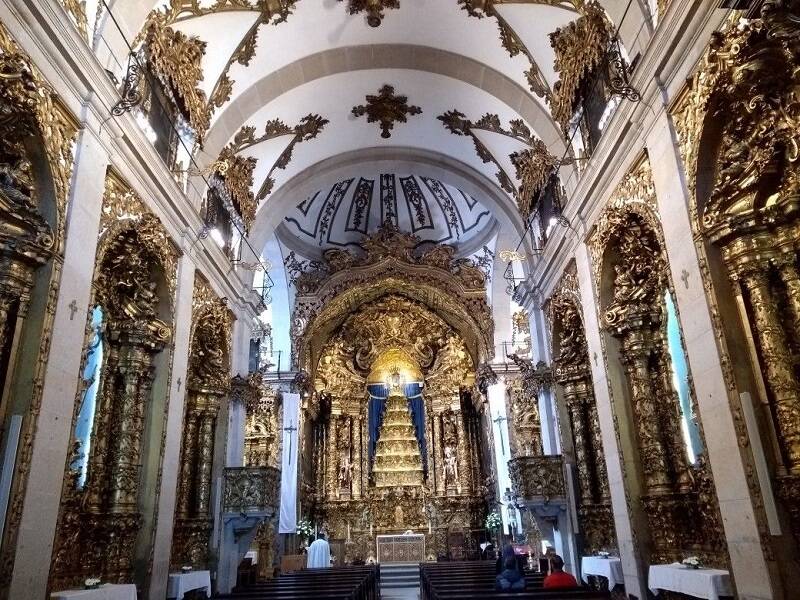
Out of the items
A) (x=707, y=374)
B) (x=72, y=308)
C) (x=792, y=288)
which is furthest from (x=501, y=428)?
(x=72, y=308)

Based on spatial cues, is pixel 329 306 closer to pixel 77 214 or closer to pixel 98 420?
pixel 98 420

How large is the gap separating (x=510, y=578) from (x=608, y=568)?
81.0 inches

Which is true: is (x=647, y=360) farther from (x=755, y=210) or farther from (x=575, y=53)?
(x=575, y=53)

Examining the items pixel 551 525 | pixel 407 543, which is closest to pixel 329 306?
pixel 407 543

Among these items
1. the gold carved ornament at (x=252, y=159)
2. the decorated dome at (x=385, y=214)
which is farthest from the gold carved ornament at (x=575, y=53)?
the decorated dome at (x=385, y=214)

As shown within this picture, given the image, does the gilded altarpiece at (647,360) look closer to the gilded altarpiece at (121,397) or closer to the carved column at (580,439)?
the carved column at (580,439)

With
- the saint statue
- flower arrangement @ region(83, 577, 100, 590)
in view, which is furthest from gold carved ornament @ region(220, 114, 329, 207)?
the saint statue

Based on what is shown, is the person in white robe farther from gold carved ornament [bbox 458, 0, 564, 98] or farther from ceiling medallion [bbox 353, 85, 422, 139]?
gold carved ornament [bbox 458, 0, 564, 98]

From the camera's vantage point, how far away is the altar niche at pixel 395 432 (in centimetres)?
1950

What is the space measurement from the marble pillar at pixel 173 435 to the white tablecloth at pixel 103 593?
0.90m

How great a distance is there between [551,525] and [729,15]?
29.8 feet

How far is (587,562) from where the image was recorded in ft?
31.3

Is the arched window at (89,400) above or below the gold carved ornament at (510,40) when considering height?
below

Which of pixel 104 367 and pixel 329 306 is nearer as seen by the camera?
pixel 104 367
